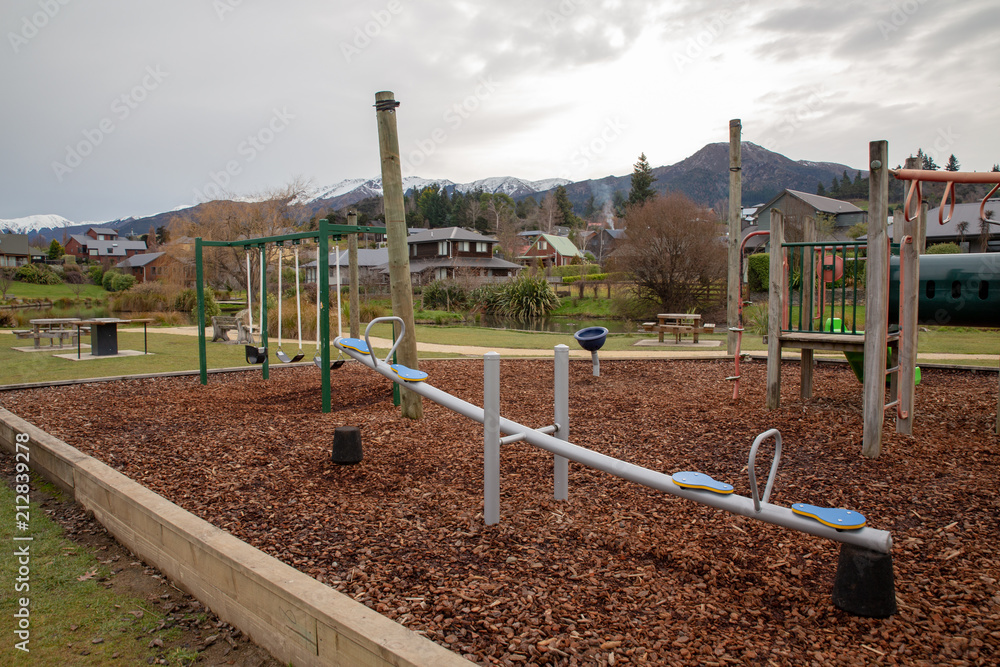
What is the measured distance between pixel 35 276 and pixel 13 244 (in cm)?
2817

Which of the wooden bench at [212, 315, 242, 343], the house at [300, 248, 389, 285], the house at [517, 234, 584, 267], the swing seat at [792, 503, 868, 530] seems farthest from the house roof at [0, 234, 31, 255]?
the swing seat at [792, 503, 868, 530]

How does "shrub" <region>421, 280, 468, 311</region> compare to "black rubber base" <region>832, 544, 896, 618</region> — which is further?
"shrub" <region>421, 280, 468, 311</region>

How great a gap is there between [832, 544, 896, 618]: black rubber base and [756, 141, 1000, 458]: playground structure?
Result: 2465 millimetres

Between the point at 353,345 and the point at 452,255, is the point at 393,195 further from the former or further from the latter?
the point at 452,255

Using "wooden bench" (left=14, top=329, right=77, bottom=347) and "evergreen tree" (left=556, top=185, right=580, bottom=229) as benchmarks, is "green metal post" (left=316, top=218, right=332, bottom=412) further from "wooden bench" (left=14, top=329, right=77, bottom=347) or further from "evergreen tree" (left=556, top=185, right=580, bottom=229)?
"evergreen tree" (left=556, top=185, right=580, bottom=229)

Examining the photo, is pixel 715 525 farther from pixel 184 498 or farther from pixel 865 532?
pixel 184 498

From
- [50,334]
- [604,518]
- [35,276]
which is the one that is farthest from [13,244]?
[604,518]

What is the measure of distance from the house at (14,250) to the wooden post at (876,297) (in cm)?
9341

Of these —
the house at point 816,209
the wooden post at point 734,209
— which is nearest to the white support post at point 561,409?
the wooden post at point 734,209

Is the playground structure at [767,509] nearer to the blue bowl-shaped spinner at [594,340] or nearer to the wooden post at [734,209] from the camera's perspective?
the blue bowl-shaped spinner at [594,340]

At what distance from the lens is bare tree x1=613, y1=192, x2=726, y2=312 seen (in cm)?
2889

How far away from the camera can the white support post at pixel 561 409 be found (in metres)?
3.63

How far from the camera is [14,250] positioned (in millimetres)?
77250

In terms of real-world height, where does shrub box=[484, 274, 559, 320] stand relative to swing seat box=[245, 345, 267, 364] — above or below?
above
